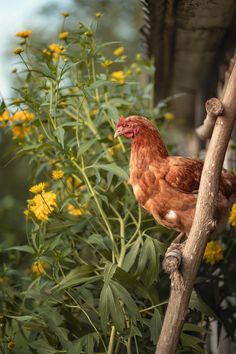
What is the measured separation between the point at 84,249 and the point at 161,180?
745mm

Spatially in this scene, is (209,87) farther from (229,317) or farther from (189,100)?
(229,317)

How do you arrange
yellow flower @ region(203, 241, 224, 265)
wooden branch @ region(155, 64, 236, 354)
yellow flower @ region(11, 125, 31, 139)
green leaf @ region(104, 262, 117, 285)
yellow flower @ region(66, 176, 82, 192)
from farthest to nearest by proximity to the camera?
yellow flower @ region(11, 125, 31, 139), yellow flower @ region(66, 176, 82, 192), yellow flower @ region(203, 241, 224, 265), green leaf @ region(104, 262, 117, 285), wooden branch @ region(155, 64, 236, 354)

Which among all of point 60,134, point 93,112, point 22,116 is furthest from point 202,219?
point 93,112

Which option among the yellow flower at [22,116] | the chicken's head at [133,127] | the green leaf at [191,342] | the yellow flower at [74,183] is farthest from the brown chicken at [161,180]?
the yellow flower at [22,116]

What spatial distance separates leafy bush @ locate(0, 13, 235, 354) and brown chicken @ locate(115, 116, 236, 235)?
5.8 inches

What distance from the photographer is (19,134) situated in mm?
2496

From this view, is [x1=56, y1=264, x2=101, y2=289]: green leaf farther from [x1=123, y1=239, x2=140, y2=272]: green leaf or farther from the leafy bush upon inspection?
[x1=123, y1=239, x2=140, y2=272]: green leaf

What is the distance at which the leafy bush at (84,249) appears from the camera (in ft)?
6.21

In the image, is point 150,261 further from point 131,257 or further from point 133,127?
point 133,127

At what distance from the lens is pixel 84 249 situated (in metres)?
2.45

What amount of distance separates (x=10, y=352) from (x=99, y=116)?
895mm

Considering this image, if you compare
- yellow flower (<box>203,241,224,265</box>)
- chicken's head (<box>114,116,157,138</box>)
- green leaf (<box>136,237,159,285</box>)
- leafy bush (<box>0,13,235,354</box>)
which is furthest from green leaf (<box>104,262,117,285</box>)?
yellow flower (<box>203,241,224,265</box>)

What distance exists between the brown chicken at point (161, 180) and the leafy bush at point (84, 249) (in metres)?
0.15

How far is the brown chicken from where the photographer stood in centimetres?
181
